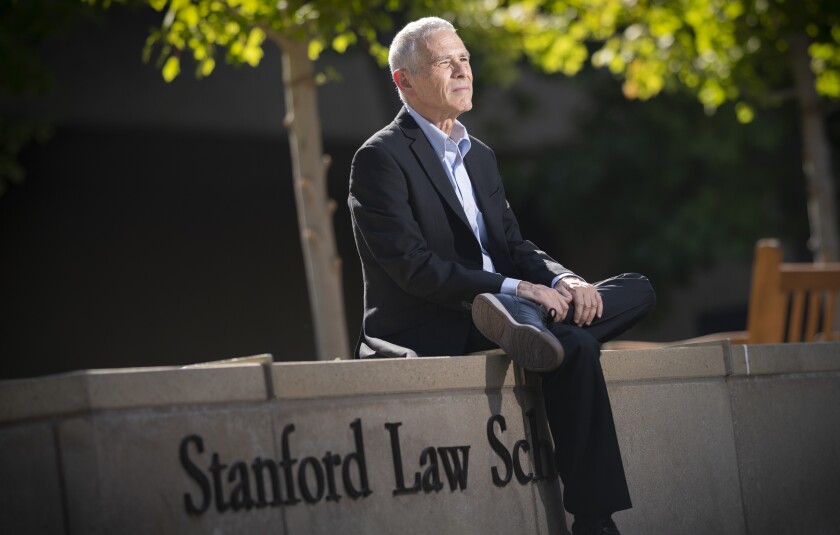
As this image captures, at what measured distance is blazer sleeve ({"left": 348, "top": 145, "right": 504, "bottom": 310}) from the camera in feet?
16.8

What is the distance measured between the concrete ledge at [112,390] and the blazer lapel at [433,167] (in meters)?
1.43

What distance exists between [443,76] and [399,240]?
0.77m

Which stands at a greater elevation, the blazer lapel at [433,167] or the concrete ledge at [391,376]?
the blazer lapel at [433,167]

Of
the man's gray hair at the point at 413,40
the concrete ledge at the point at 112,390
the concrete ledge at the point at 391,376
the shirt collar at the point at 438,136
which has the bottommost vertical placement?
the concrete ledge at the point at 391,376

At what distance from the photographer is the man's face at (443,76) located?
552 cm

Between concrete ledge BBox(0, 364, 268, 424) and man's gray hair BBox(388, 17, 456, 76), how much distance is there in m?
1.77

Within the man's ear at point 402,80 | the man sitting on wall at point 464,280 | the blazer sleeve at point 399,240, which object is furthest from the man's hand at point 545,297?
the man's ear at point 402,80

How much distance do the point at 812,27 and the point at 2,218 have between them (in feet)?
29.7

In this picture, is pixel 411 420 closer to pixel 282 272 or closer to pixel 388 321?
pixel 388 321

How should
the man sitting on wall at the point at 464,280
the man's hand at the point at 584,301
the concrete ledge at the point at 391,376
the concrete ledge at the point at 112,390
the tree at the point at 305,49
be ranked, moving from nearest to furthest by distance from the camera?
the concrete ledge at the point at 112,390 < the concrete ledge at the point at 391,376 < the man sitting on wall at the point at 464,280 < the man's hand at the point at 584,301 < the tree at the point at 305,49

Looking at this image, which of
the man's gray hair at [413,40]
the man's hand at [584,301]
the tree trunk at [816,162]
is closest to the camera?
the man's hand at [584,301]

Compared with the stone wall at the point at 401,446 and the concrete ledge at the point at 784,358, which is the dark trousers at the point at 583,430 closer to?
the stone wall at the point at 401,446

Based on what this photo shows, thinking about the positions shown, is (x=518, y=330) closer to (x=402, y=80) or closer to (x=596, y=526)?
(x=596, y=526)

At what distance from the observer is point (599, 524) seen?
4.87 metres
